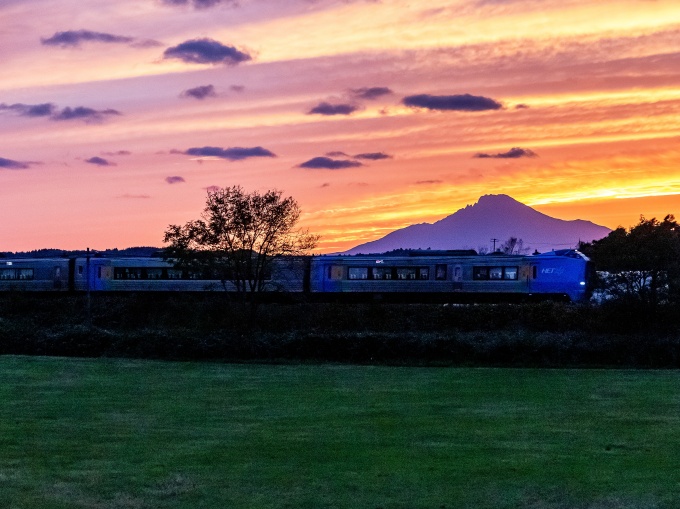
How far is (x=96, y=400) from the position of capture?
67.5 feet

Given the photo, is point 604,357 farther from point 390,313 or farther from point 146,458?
point 146,458

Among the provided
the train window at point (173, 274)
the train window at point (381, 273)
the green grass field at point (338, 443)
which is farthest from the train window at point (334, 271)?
the green grass field at point (338, 443)

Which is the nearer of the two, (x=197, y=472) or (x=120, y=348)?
(x=197, y=472)

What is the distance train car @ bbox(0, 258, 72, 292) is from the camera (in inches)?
2320

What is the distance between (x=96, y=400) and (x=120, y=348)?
14109 mm

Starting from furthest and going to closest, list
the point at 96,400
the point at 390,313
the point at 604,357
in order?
the point at 390,313
the point at 604,357
the point at 96,400

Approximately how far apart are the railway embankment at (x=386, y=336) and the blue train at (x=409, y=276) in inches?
113

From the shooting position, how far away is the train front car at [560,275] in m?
49.7

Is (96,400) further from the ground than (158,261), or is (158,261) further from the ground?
(158,261)

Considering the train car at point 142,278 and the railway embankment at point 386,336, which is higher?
the train car at point 142,278

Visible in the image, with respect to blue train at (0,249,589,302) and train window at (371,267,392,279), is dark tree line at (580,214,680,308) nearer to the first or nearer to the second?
blue train at (0,249,589,302)

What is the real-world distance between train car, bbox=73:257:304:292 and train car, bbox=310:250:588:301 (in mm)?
2354

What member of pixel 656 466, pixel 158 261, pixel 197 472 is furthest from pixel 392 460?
pixel 158 261

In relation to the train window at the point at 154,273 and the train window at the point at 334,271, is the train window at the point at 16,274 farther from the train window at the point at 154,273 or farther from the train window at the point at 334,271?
the train window at the point at 334,271
